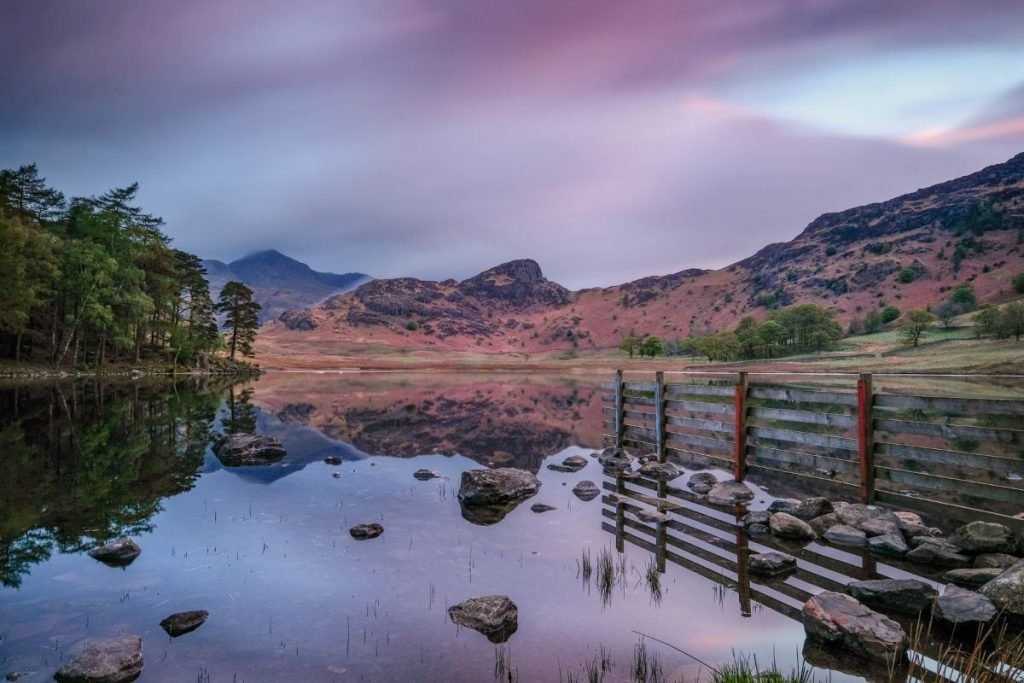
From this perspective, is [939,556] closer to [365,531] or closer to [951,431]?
[951,431]


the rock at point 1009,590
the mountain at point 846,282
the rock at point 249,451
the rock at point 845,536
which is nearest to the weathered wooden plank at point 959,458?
the rock at point 845,536

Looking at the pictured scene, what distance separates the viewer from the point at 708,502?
12344 millimetres

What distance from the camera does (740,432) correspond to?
13.6m

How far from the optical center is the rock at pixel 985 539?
8.54m

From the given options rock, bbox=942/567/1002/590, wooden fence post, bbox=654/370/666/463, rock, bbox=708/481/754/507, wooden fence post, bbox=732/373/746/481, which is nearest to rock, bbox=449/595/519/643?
rock, bbox=942/567/1002/590

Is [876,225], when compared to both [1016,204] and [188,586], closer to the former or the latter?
[1016,204]

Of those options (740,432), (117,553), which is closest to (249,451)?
(117,553)

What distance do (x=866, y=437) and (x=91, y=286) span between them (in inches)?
2805

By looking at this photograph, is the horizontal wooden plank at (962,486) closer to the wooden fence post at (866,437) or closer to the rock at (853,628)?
the wooden fence post at (866,437)

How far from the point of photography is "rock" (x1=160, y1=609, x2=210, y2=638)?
629cm

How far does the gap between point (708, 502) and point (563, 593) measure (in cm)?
609

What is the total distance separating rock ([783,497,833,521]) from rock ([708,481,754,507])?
1372 mm

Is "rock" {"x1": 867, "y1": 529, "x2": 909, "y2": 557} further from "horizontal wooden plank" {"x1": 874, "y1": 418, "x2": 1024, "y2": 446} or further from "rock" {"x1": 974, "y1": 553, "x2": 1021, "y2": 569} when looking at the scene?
"horizontal wooden plank" {"x1": 874, "y1": 418, "x2": 1024, "y2": 446}

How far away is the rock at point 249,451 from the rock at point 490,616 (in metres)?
12.5
